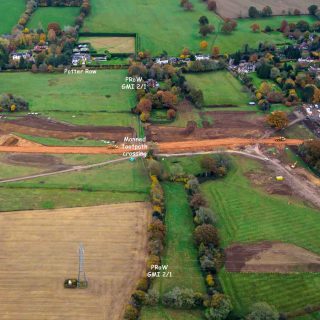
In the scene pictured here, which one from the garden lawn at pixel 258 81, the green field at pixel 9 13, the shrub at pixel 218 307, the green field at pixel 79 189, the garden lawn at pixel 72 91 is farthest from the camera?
the green field at pixel 9 13

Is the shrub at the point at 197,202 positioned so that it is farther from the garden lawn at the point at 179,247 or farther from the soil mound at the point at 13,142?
the soil mound at the point at 13,142

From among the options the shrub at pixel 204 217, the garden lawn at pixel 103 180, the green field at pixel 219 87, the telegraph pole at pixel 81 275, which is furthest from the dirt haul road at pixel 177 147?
the telegraph pole at pixel 81 275

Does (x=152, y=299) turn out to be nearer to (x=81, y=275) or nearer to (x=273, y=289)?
(x=81, y=275)

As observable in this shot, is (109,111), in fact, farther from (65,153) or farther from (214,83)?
(214,83)

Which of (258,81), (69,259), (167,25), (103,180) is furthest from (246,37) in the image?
(69,259)

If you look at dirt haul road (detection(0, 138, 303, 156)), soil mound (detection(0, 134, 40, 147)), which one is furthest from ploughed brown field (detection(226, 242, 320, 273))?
soil mound (detection(0, 134, 40, 147))
